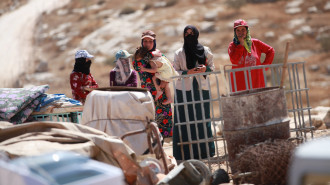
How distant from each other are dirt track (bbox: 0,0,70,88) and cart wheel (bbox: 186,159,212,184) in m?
28.1

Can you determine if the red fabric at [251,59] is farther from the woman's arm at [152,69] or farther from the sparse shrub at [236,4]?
the sparse shrub at [236,4]

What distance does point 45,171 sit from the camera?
3.13 metres

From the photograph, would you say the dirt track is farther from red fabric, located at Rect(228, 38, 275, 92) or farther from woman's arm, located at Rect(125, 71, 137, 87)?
red fabric, located at Rect(228, 38, 275, 92)

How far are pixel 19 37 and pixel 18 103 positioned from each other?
102ft

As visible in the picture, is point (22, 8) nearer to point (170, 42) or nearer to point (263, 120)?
point (170, 42)

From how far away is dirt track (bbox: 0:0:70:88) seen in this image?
33250 mm

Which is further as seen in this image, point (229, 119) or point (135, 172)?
point (229, 119)

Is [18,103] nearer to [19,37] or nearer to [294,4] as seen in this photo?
[294,4]

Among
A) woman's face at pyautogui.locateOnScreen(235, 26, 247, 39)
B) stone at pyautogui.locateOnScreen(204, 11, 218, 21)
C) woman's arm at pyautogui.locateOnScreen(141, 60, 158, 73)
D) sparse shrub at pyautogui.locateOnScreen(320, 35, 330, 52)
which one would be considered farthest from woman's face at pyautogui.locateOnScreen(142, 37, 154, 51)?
stone at pyautogui.locateOnScreen(204, 11, 218, 21)

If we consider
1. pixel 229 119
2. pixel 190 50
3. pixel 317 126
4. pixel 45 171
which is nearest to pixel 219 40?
pixel 317 126

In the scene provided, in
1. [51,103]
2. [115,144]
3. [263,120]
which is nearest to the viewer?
[115,144]

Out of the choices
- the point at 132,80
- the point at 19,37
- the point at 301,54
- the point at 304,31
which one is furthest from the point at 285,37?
the point at 132,80

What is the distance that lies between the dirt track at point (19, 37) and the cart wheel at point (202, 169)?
2805 cm

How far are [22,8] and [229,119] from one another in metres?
37.2
